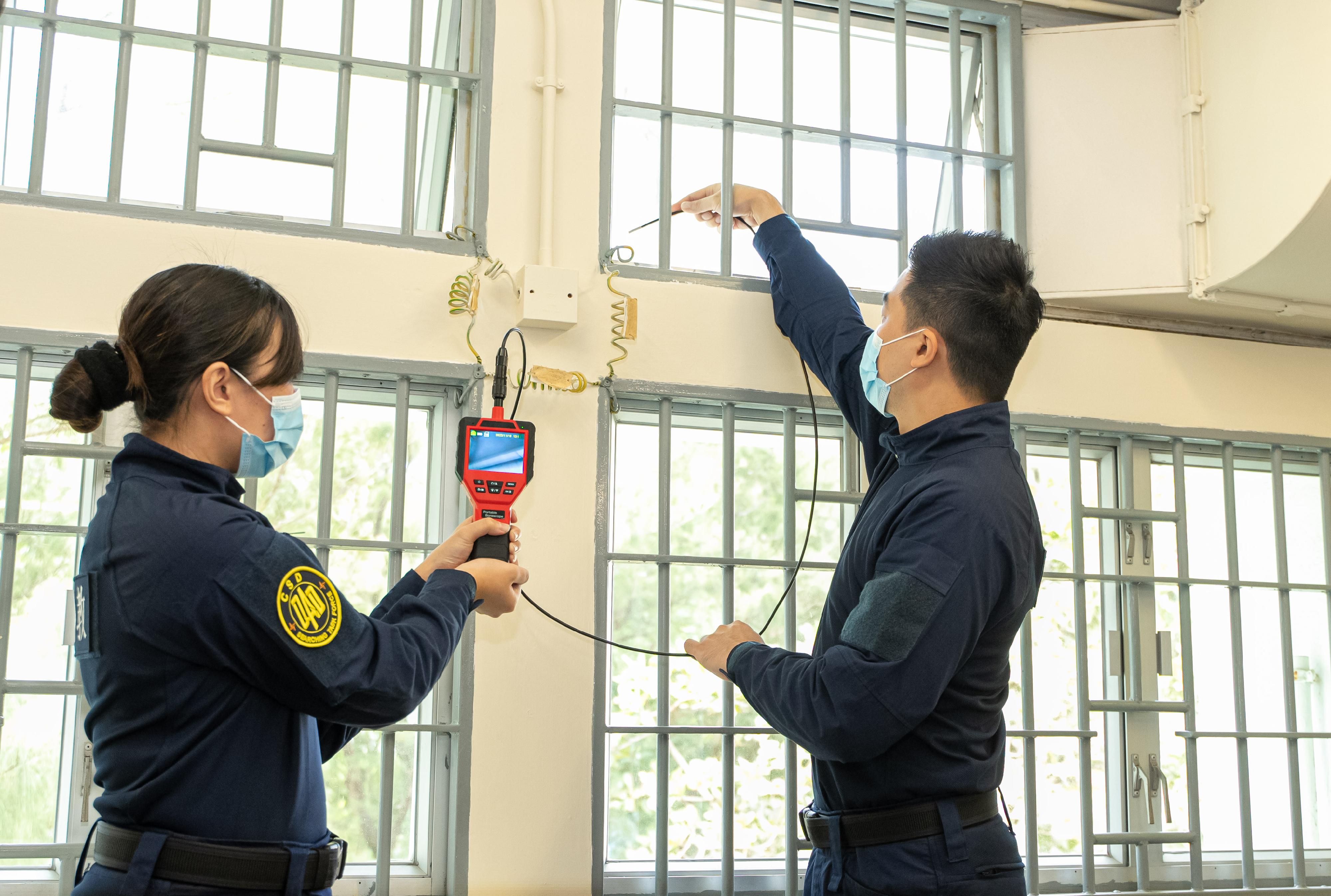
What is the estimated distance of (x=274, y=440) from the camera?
1.40 m

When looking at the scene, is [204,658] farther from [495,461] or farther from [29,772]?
[29,772]

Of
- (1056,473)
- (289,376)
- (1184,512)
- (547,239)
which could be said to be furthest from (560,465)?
(1184,512)

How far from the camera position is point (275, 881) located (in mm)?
1231

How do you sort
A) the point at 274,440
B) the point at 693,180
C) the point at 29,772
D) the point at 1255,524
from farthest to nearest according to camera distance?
the point at 1255,524
the point at 693,180
the point at 29,772
the point at 274,440

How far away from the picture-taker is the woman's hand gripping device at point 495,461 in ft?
5.66

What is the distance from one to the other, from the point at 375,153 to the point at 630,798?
1503 mm

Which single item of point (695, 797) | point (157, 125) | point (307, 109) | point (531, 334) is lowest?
point (695, 797)

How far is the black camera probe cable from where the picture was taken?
1.87 metres

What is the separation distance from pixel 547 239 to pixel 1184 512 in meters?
1.62

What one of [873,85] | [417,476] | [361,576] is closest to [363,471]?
[417,476]

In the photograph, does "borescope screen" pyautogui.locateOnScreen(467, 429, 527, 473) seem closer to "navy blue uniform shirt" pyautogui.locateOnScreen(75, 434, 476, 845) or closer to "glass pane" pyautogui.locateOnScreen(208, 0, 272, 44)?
"navy blue uniform shirt" pyautogui.locateOnScreen(75, 434, 476, 845)

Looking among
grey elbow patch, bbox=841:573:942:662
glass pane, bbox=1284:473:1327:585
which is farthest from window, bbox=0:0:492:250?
glass pane, bbox=1284:473:1327:585

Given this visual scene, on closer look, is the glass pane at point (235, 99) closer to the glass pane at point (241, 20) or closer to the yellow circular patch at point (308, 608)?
the glass pane at point (241, 20)

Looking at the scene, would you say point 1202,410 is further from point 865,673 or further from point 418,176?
point 418,176
